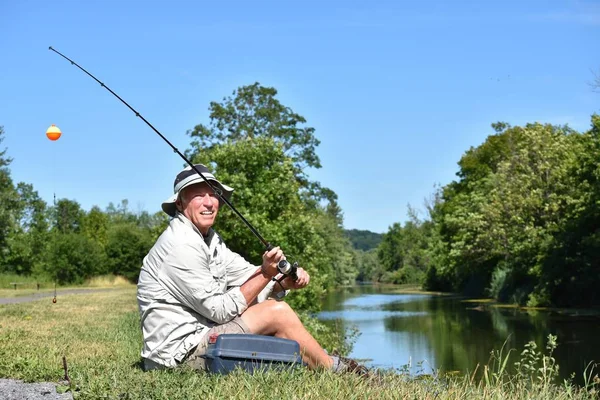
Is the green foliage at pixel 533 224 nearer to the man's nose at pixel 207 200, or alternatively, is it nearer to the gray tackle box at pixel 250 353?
the man's nose at pixel 207 200

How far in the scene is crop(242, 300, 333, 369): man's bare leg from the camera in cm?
481

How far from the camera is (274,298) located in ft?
18.0

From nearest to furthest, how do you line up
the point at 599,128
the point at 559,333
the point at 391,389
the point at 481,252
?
the point at 391,389, the point at 559,333, the point at 599,128, the point at 481,252

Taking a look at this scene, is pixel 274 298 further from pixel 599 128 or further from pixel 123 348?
pixel 599 128

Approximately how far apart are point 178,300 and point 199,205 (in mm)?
664

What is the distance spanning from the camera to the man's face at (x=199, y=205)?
515cm

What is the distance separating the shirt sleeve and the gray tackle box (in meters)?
0.25

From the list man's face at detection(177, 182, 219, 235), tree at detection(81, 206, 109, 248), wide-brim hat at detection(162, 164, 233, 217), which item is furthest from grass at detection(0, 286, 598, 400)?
tree at detection(81, 206, 109, 248)

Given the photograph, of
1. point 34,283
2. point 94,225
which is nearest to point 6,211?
point 34,283

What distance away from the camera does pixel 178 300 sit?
487 cm

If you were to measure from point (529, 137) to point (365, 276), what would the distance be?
74.8 meters

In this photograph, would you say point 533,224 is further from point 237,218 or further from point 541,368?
point 541,368

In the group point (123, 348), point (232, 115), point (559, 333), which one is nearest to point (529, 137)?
point (232, 115)

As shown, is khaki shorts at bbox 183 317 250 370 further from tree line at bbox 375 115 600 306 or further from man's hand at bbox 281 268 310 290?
tree line at bbox 375 115 600 306
